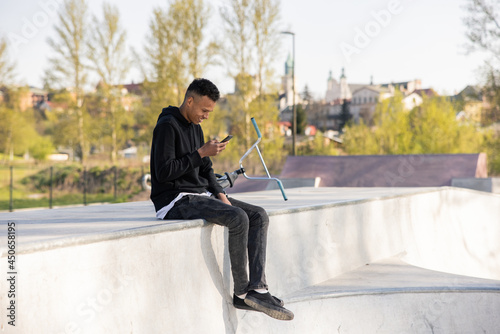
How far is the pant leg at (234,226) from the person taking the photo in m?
3.87

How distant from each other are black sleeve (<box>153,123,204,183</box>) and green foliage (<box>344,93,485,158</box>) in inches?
940

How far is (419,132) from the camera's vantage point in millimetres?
27156

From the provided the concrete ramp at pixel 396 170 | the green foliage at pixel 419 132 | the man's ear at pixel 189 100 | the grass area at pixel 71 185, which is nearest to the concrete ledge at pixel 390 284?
the man's ear at pixel 189 100

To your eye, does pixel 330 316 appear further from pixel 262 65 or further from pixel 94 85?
pixel 94 85

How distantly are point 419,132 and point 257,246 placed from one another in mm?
24768

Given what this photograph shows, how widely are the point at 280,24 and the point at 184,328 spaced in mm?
25852

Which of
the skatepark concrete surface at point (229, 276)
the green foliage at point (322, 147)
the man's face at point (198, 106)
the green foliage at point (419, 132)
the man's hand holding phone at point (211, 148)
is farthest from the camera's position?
the green foliage at point (322, 147)

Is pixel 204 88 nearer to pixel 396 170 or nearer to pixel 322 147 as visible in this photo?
pixel 396 170

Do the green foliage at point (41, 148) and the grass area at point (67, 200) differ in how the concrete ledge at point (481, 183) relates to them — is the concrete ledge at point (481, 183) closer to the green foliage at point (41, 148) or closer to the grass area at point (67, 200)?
the grass area at point (67, 200)

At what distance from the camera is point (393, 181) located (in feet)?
50.9

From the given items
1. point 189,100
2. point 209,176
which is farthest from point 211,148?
point 209,176

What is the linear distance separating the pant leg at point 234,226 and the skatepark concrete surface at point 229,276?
5.4 inches

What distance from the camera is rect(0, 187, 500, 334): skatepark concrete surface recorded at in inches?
113

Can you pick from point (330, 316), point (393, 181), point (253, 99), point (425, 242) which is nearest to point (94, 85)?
point (253, 99)
